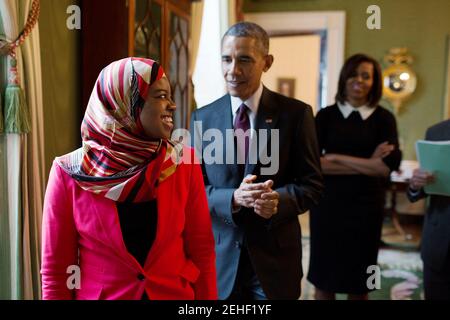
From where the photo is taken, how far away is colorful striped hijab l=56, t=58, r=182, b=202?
29.1 inches

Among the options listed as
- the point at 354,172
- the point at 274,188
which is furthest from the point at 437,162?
the point at 274,188

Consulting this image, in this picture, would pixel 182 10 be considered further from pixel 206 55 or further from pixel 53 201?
pixel 53 201

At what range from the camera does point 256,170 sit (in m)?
1.05

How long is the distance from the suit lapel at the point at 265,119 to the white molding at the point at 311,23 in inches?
10.9

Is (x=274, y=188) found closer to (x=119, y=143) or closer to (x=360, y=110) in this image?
(x=119, y=143)

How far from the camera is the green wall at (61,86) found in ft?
3.49

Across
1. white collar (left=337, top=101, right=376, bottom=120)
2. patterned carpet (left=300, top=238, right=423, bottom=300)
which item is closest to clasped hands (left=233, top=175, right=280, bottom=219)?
white collar (left=337, top=101, right=376, bottom=120)

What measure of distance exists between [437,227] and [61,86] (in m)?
1.25

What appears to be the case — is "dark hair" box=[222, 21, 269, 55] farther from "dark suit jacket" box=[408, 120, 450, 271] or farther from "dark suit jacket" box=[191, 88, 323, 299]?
"dark suit jacket" box=[408, 120, 450, 271]

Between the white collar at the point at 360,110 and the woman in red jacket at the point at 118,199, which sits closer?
the woman in red jacket at the point at 118,199

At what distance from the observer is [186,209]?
0.86 m

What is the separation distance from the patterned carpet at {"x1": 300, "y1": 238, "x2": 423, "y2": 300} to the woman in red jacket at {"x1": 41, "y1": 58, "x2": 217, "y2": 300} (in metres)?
1.54

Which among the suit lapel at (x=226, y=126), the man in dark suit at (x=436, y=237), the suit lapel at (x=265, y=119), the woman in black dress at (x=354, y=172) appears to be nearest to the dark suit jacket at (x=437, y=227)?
the man in dark suit at (x=436, y=237)

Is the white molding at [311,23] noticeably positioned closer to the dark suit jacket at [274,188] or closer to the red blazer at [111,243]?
the dark suit jacket at [274,188]
